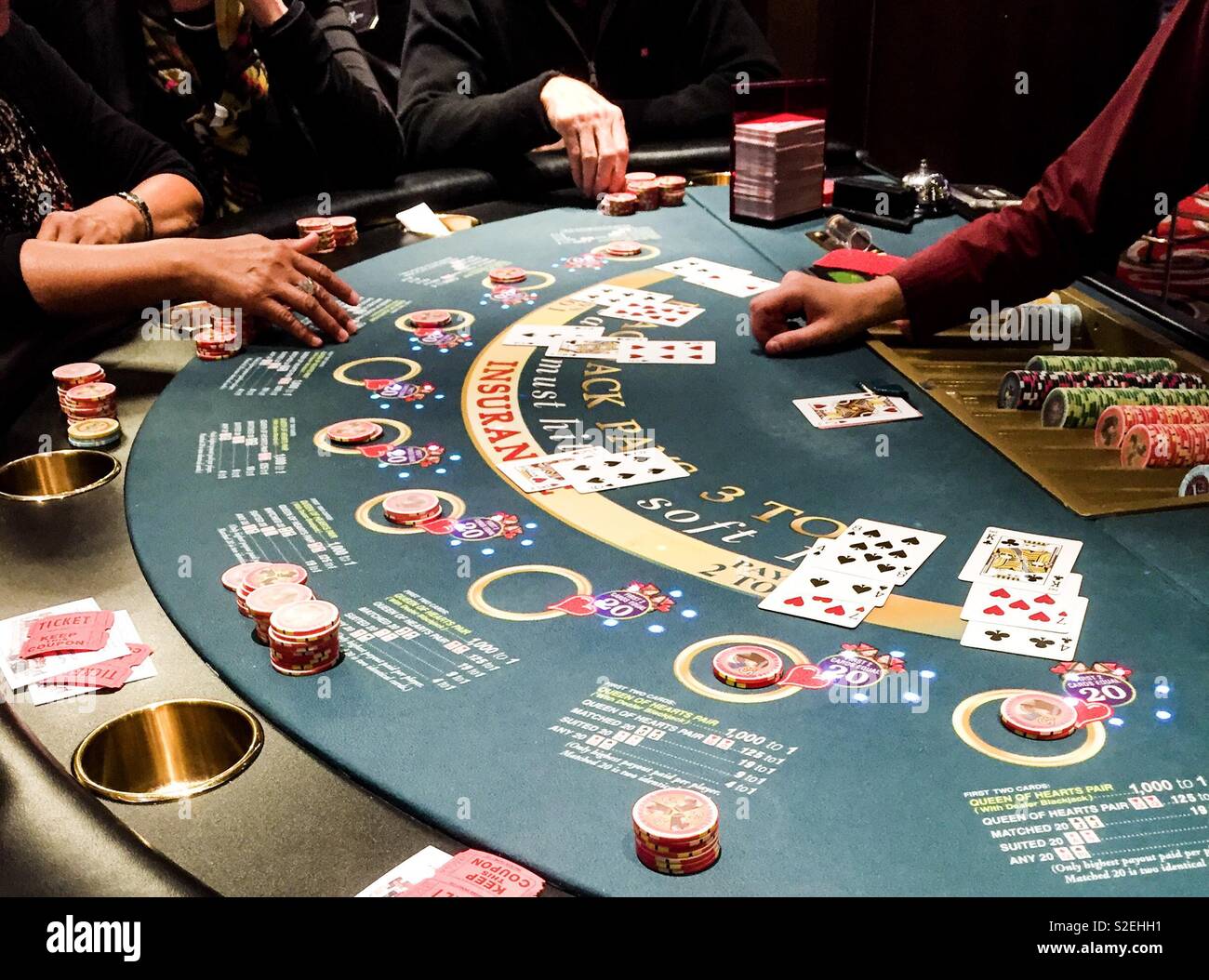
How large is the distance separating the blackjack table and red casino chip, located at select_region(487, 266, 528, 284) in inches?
17.1

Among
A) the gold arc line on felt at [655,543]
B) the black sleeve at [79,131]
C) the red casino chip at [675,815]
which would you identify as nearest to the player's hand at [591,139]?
the black sleeve at [79,131]

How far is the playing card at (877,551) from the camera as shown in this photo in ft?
4.84

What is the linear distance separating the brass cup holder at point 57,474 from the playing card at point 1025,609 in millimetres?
1224

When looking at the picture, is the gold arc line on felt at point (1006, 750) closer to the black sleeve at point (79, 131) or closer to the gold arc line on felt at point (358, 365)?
the gold arc line on felt at point (358, 365)

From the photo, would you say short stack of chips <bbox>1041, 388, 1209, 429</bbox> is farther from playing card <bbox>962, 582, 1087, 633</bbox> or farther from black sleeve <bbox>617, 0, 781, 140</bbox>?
black sleeve <bbox>617, 0, 781, 140</bbox>

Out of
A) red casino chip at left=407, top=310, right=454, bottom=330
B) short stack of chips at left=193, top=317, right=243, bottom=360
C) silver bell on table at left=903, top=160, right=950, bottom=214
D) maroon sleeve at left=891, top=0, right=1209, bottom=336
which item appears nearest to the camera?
maroon sleeve at left=891, top=0, right=1209, bottom=336

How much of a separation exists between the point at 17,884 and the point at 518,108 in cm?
287

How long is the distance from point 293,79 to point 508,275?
1.12 m

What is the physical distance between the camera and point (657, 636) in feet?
4.45

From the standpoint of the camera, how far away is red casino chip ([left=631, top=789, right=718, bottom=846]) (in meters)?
1.00

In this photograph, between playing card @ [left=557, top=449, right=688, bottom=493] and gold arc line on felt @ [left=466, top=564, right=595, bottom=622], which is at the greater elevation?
playing card @ [left=557, top=449, right=688, bottom=493]

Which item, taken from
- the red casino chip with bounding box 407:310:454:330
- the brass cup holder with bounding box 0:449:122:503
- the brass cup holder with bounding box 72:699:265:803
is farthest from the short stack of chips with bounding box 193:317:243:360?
the brass cup holder with bounding box 72:699:265:803

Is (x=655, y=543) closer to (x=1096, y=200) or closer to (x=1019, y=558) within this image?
(x=1019, y=558)

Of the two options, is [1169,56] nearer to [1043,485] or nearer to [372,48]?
[1043,485]
